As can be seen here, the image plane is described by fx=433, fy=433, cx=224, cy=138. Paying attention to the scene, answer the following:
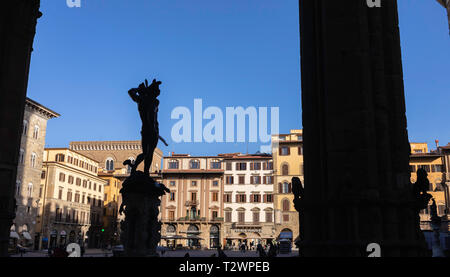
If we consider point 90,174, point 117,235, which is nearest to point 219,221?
point 117,235

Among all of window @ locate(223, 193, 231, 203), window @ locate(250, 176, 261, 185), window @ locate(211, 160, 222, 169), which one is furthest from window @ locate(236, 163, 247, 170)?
window @ locate(223, 193, 231, 203)

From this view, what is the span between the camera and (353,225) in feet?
29.7

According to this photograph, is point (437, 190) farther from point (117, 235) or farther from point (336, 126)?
point (336, 126)

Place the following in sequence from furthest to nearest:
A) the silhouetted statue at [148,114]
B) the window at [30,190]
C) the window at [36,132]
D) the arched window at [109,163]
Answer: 1. the arched window at [109,163]
2. the window at [36,132]
3. the window at [30,190]
4. the silhouetted statue at [148,114]

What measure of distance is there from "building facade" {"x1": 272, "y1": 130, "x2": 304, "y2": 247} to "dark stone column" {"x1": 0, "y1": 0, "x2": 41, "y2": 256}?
51.9 m

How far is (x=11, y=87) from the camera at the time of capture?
45.2 ft

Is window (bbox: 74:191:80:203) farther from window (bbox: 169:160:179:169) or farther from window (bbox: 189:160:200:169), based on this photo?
window (bbox: 189:160:200:169)

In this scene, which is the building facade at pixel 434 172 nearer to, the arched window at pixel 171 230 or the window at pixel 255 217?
the window at pixel 255 217

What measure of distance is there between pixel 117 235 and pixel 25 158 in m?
29.1

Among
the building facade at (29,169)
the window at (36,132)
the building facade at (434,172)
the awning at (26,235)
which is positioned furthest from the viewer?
the building facade at (434,172)

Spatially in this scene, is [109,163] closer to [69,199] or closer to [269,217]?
[69,199]

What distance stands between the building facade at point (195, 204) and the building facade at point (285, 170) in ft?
34.6

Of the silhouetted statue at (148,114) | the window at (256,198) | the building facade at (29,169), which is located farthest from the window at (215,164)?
the silhouetted statue at (148,114)

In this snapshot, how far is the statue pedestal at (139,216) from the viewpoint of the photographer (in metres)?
13.2
